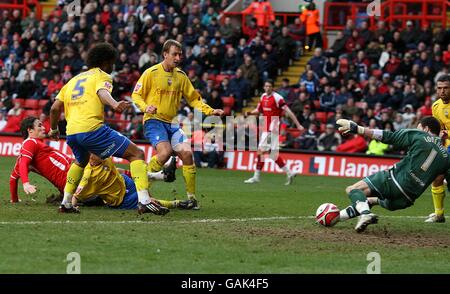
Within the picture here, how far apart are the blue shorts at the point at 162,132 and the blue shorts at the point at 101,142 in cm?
158

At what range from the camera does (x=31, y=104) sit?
3166cm

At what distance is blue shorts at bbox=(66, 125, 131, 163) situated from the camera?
12586 millimetres

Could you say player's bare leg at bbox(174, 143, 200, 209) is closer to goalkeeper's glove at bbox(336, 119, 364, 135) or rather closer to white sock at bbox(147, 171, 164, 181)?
white sock at bbox(147, 171, 164, 181)

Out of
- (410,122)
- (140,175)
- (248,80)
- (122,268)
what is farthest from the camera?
(248,80)

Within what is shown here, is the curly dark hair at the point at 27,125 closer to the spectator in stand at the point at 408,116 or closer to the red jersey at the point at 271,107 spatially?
the red jersey at the point at 271,107

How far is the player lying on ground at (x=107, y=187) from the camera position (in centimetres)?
1364

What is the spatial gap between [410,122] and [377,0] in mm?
6281

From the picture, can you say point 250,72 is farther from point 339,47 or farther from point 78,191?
point 78,191

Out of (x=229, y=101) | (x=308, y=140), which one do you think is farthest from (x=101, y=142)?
(x=229, y=101)

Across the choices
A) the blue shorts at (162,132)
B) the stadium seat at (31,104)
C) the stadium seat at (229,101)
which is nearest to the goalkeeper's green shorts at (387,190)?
the blue shorts at (162,132)

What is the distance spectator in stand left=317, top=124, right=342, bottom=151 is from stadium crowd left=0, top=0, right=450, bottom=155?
0.09 ft

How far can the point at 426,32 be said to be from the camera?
94.6 ft
